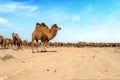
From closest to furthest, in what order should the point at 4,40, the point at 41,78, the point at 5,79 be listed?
the point at 5,79
the point at 41,78
the point at 4,40

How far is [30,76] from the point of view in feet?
27.7

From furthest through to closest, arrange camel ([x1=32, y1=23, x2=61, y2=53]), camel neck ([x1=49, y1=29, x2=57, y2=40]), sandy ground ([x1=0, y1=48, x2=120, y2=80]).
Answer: camel neck ([x1=49, y1=29, x2=57, y2=40]) < camel ([x1=32, y1=23, x2=61, y2=53]) < sandy ground ([x1=0, y1=48, x2=120, y2=80])

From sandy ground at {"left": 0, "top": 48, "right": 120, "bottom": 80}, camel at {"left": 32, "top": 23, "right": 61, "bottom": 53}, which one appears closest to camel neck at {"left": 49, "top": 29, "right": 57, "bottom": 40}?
camel at {"left": 32, "top": 23, "right": 61, "bottom": 53}

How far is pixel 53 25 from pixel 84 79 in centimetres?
2163

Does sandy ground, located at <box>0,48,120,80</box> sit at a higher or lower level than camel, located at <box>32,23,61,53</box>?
lower

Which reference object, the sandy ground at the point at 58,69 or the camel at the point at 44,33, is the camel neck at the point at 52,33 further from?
the sandy ground at the point at 58,69

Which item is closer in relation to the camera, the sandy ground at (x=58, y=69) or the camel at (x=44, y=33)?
the sandy ground at (x=58, y=69)

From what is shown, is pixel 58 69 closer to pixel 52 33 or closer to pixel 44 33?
pixel 44 33

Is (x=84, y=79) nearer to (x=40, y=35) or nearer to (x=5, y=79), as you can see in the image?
(x=5, y=79)

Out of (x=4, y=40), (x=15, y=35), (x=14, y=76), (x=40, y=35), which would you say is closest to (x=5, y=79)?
(x=14, y=76)

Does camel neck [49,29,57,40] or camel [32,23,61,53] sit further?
camel neck [49,29,57,40]

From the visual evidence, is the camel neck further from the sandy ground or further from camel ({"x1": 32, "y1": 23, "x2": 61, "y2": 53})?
the sandy ground

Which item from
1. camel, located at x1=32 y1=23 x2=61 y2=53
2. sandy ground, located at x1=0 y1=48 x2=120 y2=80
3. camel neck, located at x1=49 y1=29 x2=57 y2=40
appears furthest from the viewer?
camel neck, located at x1=49 y1=29 x2=57 y2=40

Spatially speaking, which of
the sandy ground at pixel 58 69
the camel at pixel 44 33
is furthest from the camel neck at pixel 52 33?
the sandy ground at pixel 58 69
